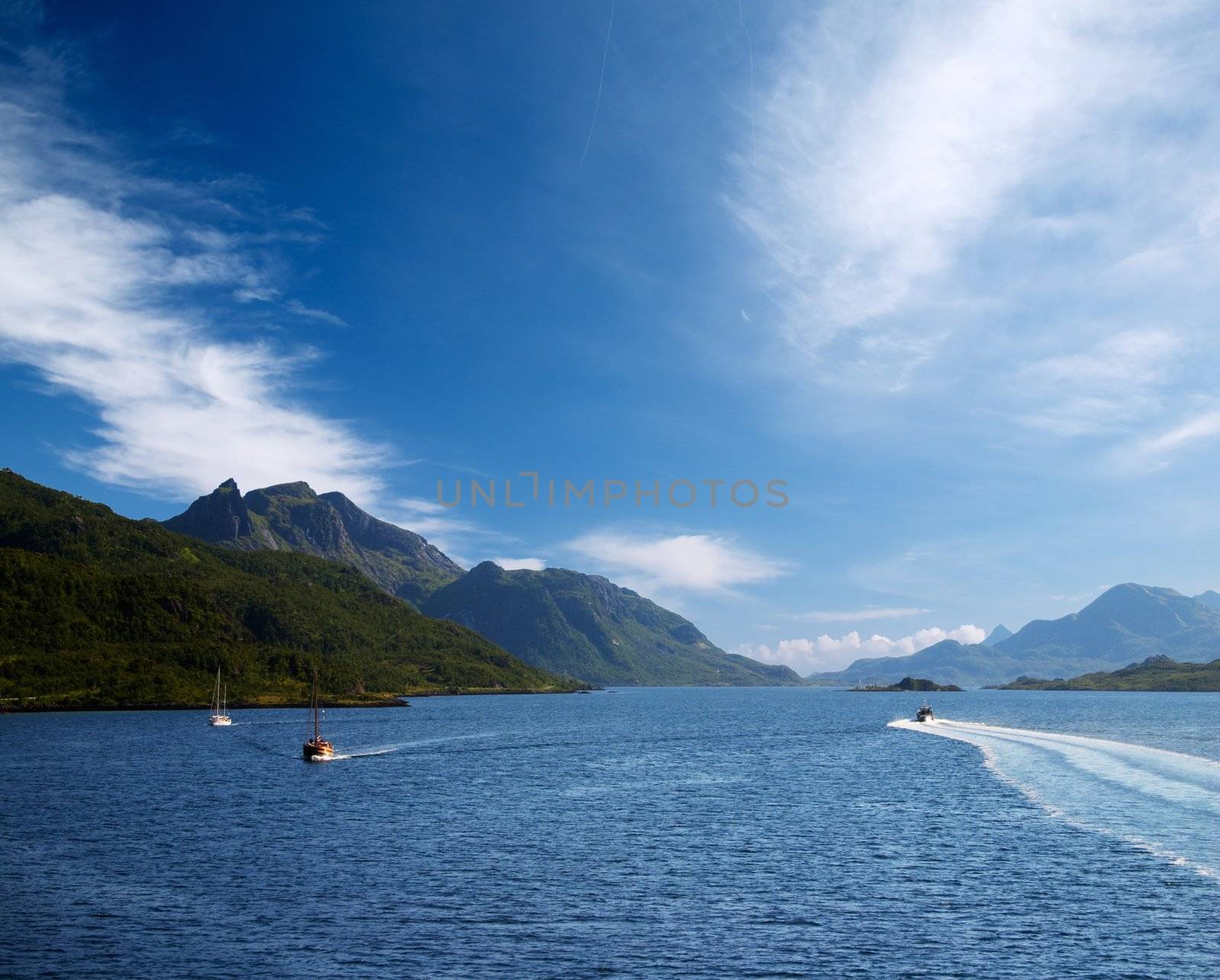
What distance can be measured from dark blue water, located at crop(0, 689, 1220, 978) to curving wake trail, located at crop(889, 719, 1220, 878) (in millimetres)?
562

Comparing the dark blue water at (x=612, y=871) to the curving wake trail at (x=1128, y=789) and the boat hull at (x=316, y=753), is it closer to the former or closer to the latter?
the curving wake trail at (x=1128, y=789)

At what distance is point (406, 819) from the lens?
261 ft

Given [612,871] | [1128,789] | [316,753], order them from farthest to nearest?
[316,753], [1128,789], [612,871]

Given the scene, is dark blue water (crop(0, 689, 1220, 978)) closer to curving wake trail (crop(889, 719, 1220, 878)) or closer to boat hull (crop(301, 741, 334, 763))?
curving wake trail (crop(889, 719, 1220, 878))

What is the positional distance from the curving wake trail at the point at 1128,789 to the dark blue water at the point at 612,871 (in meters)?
0.56

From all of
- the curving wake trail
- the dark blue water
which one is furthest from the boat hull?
the curving wake trail

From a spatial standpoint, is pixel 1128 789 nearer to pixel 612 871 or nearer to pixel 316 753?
pixel 612 871

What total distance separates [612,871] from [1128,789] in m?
65.0

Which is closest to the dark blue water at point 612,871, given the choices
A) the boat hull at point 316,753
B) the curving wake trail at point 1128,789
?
the curving wake trail at point 1128,789

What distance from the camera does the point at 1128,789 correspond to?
91062mm

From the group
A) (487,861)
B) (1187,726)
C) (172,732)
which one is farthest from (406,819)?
(1187,726)

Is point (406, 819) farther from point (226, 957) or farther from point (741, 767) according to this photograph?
point (741, 767)

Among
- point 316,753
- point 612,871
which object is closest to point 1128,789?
point 612,871

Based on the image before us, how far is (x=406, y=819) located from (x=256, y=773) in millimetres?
45584
